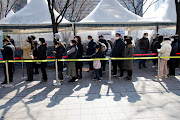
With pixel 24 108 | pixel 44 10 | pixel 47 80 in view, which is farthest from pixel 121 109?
pixel 44 10

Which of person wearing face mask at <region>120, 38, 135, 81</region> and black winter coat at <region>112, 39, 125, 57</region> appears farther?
black winter coat at <region>112, 39, 125, 57</region>

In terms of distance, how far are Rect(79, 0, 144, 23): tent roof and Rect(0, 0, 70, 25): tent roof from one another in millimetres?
1911

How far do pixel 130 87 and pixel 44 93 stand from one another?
3034 mm

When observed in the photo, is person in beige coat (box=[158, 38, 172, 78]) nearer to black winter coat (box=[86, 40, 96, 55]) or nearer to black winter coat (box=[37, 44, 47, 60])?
black winter coat (box=[86, 40, 96, 55])

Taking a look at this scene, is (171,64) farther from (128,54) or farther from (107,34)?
(107,34)

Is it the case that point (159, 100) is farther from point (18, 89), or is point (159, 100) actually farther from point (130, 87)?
point (18, 89)

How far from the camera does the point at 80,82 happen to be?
701 centimetres

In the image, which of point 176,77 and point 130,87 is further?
point 176,77

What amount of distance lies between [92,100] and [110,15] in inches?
310

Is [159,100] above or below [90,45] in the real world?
below

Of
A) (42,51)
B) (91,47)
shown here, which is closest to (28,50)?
(42,51)

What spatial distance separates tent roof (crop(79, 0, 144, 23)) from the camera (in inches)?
439

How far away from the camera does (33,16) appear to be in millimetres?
11219

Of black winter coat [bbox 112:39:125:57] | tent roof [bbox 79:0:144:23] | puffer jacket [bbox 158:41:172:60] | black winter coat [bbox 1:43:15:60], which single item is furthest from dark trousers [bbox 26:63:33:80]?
puffer jacket [bbox 158:41:172:60]
